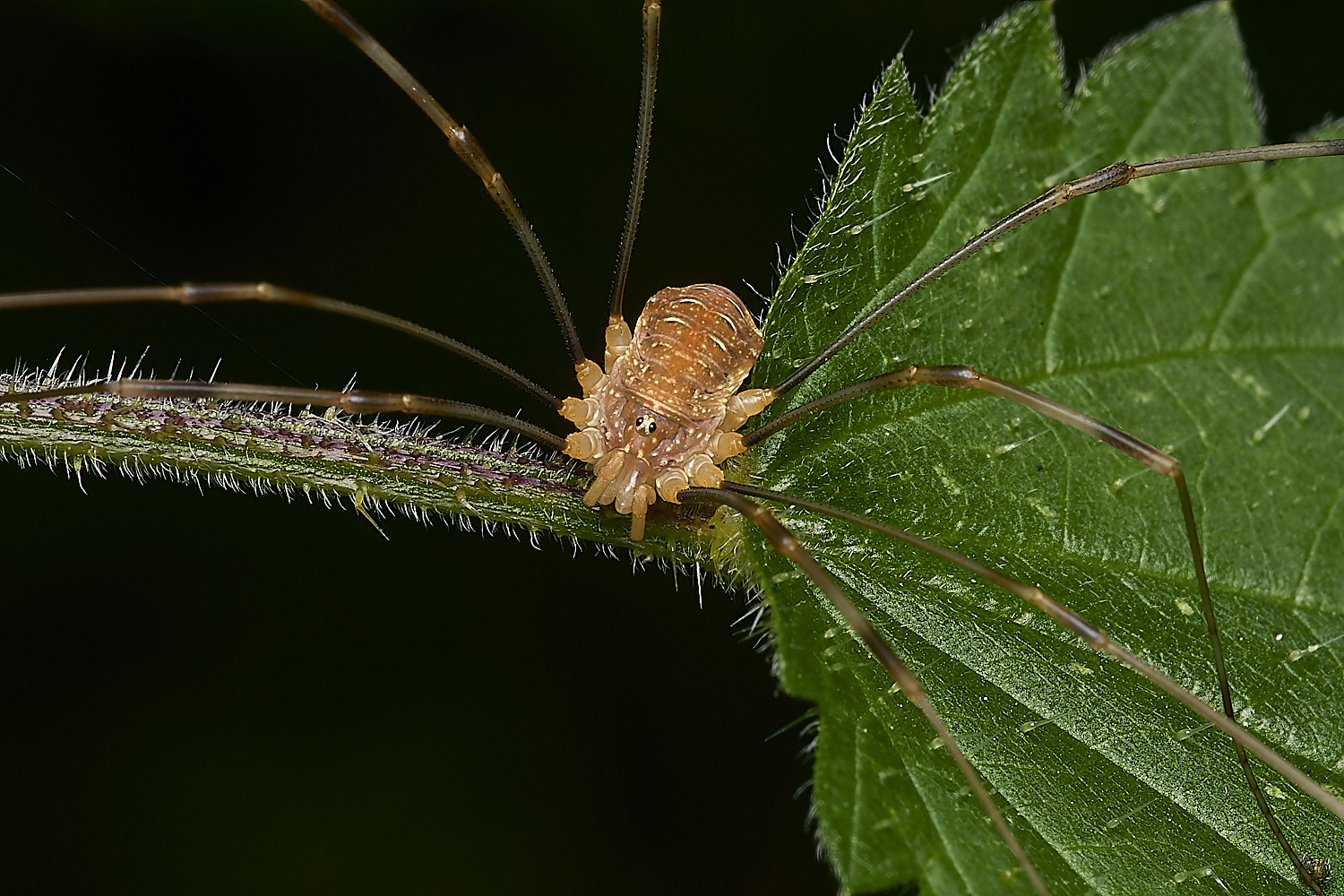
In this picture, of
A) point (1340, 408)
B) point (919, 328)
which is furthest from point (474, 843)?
point (1340, 408)

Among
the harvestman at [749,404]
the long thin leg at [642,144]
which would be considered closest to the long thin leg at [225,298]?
the harvestman at [749,404]

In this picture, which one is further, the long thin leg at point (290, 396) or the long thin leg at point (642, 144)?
the long thin leg at point (642, 144)

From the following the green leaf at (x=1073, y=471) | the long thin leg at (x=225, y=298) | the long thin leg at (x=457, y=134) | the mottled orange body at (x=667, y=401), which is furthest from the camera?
the long thin leg at (x=457, y=134)

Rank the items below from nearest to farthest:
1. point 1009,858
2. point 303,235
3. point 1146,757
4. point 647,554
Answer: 1. point 1009,858
2. point 1146,757
3. point 647,554
4. point 303,235

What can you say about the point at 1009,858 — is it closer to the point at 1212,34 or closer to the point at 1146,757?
the point at 1146,757

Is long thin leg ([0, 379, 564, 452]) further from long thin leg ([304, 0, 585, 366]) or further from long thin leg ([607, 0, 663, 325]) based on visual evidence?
long thin leg ([607, 0, 663, 325])

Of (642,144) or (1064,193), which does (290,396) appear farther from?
(1064,193)

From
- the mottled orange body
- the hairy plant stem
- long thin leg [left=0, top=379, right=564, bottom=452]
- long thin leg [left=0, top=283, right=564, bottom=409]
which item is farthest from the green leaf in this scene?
long thin leg [left=0, top=283, right=564, bottom=409]

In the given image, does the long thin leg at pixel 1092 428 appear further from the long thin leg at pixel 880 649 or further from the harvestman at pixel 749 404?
the long thin leg at pixel 880 649
